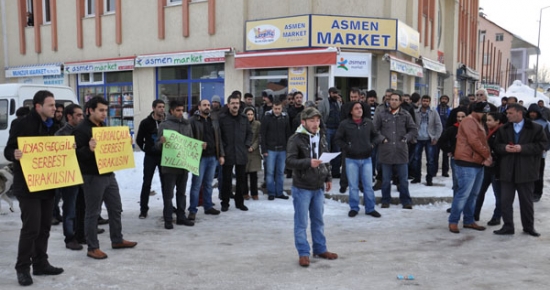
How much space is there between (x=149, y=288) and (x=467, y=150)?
192 inches

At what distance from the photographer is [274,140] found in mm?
9359

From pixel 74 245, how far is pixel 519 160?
6.31 meters

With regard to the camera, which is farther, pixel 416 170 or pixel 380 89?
pixel 380 89

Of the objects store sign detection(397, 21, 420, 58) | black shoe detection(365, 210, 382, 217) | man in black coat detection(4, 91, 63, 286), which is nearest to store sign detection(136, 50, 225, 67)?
store sign detection(397, 21, 420, 58)

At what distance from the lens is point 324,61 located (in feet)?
46.8

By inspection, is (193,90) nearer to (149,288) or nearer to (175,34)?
(175,34)

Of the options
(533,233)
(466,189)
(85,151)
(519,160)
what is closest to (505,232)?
(533,233)

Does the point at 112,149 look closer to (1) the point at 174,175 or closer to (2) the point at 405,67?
(1) the point at 174,175

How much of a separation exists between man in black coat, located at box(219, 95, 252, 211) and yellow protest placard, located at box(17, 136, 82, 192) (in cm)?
333

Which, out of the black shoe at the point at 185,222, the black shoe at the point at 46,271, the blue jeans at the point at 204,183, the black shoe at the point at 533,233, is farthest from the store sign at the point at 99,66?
the black shoe at the point at 533,233

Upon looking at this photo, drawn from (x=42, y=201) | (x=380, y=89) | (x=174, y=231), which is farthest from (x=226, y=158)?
(x=380, y=89)

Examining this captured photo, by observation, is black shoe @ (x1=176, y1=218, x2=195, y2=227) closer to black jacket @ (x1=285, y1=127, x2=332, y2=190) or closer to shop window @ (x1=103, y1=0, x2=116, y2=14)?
black jacket @ (x1=285, y1=127, x2=332, y2=190)

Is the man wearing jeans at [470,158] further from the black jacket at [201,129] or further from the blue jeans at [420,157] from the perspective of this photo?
the black jacket at [201,129]

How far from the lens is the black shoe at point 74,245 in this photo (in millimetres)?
6309
